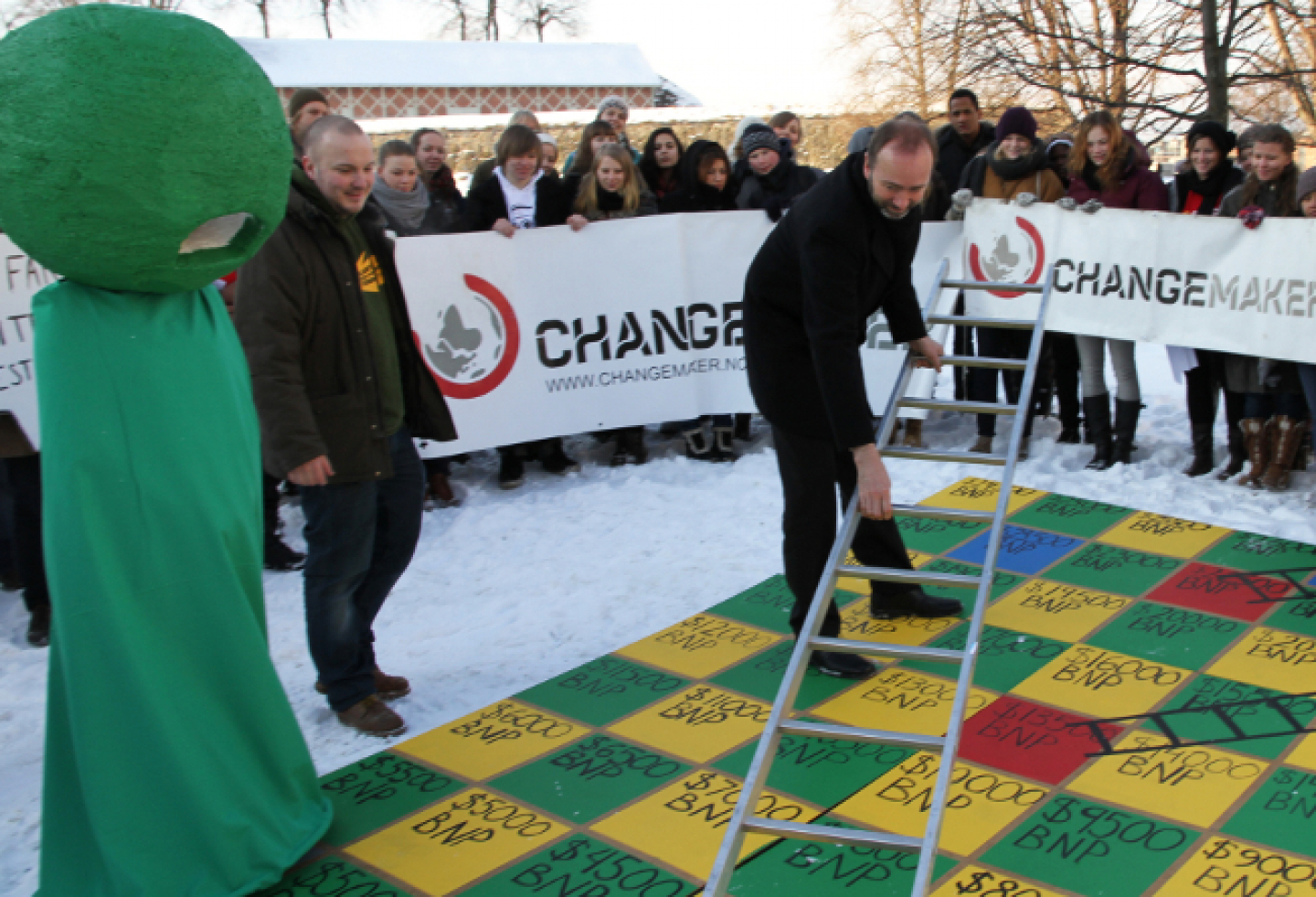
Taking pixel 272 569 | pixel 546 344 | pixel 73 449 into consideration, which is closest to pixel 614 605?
pixel 272 569

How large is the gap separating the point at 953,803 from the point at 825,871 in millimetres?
499

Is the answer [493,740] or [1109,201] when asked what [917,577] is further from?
[1109,201]

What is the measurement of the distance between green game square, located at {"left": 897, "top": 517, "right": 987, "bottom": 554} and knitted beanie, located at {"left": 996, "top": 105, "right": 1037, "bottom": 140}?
8.57 feet

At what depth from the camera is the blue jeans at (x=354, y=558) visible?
11.8 feet

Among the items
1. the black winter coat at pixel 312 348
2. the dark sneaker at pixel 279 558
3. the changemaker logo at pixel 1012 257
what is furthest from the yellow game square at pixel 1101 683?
the dark sneaker at pixel 279 558

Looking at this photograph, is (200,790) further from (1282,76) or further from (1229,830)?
(1282,76)

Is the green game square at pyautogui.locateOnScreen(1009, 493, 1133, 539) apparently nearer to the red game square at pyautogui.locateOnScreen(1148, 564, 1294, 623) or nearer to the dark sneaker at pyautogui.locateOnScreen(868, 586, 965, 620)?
the red game square at pyautogui.locateOnScreen(1148, 564, 1294, 623)

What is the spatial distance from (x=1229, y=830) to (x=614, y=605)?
8.55 feet

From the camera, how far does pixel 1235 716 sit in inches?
143

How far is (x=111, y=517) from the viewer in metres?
2.67

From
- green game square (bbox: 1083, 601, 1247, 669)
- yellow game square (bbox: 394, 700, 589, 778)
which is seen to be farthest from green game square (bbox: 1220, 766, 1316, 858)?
yellow game square (bbox: 394, 700, 589, 778)

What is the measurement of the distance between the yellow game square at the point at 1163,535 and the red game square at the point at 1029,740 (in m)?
1.76

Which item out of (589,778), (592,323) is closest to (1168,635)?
(589,778)

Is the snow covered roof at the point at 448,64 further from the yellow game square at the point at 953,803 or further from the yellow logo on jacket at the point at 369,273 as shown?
the yellow game square at the point at 953,803
